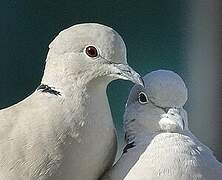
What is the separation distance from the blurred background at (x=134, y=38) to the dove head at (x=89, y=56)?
0.96 metres

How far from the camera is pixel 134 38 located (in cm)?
222

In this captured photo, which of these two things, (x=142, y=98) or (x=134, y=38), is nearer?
(x=142, y=98)

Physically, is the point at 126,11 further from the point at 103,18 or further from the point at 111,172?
the point at 111,172

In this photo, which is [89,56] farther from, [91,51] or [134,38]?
[134,38]

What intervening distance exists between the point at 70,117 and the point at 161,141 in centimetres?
17

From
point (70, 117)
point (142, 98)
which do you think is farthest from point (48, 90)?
point (142, 98)

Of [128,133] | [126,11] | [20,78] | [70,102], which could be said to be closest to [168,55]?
[126,11]

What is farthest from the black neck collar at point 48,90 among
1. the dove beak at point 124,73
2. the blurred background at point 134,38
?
the blurred background at point 134,38

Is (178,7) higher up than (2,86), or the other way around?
(178,7)

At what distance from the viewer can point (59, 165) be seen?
43.4 inches

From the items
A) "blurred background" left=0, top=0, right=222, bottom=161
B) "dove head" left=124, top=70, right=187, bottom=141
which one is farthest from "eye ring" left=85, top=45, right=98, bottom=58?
"blurred background" left=0, top=0, right=222, bottom=161

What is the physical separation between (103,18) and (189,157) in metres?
1.15

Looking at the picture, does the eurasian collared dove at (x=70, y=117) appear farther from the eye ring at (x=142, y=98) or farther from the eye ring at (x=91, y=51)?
the eye ring at (x=142, y=98)

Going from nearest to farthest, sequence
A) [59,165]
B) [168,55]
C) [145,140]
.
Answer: [59,165], [145,140], [168,55]
